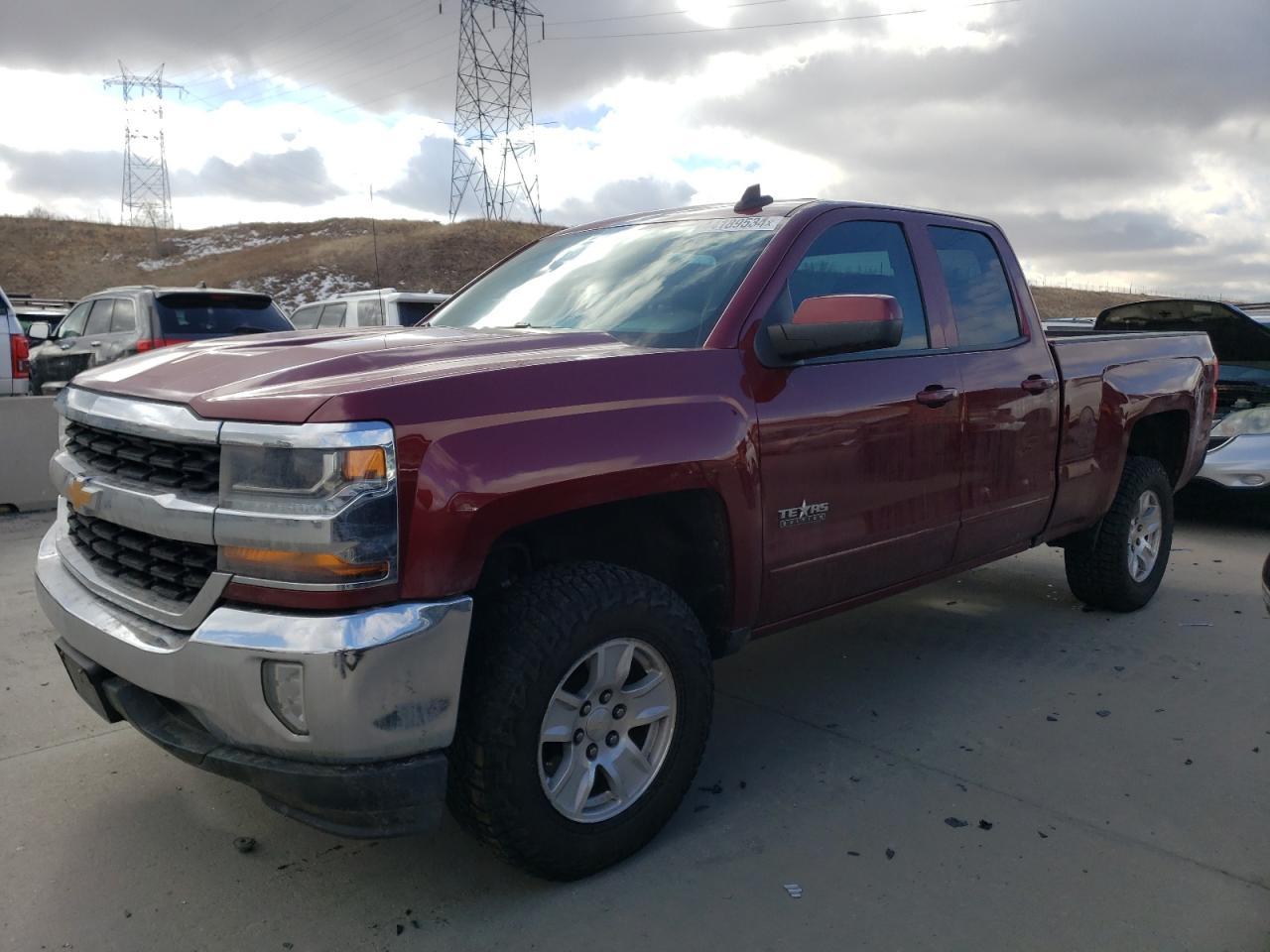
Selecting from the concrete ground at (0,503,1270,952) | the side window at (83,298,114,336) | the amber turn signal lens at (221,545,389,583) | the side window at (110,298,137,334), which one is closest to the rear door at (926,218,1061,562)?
the concrete ground at (0,503,1270,952)

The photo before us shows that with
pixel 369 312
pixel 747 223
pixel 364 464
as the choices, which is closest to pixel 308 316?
pixel 369 312

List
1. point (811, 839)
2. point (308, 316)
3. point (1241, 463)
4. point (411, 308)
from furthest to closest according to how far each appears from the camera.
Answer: point (308, 316) < point (411, 308) < point (1241, 463) < point (811, 839)

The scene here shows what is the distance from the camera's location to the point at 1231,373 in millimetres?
7797

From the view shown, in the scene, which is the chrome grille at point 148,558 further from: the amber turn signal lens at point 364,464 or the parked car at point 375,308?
the parked car at point 375,308

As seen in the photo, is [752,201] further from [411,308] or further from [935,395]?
[411,308]

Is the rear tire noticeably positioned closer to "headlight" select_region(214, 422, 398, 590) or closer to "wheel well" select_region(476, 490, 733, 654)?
"wheel well" select_region(476, 490, 733, 654)

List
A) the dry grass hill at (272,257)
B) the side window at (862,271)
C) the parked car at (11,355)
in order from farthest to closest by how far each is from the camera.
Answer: the dry grass hill at (272,257), the parked car at (11,355), the side window at (862,271)

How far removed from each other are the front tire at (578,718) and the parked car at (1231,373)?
549cm

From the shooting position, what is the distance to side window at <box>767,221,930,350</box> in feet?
11.6

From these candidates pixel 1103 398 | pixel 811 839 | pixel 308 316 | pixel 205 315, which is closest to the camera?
pixel 811 839

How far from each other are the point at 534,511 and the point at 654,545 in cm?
70

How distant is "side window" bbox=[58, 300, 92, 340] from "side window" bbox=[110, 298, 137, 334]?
3.31 feet

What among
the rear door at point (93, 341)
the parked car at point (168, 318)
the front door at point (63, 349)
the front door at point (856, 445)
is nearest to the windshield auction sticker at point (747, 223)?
the front door at point (856, 445)

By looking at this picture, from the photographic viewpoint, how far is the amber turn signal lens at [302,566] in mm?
2316
